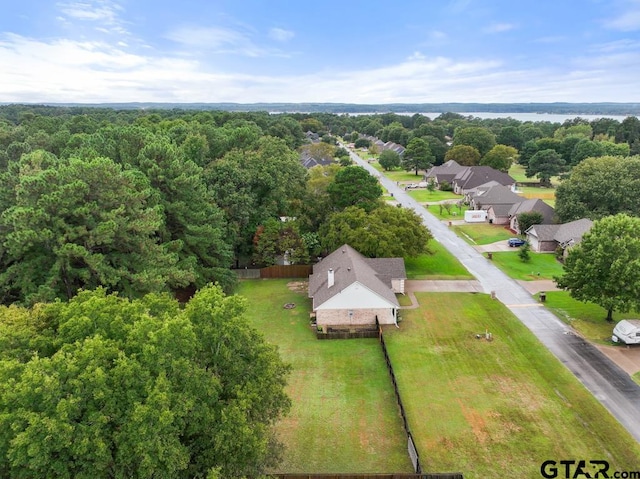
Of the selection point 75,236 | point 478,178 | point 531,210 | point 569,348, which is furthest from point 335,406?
point 478,178

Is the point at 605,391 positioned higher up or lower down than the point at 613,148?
lower down

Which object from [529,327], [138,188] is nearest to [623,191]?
[529,327]

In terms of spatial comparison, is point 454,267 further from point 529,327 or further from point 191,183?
point 191,183

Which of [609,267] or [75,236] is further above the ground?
[75,236]

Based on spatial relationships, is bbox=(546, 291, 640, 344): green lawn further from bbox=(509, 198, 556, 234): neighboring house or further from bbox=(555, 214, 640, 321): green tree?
bbox=(509, 198, 556, 234): neighboring house

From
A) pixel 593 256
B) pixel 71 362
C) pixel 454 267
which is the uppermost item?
pixel 71 362

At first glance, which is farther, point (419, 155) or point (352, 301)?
point (419, 155)

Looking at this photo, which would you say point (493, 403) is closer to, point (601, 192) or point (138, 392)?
point (138, 392)
